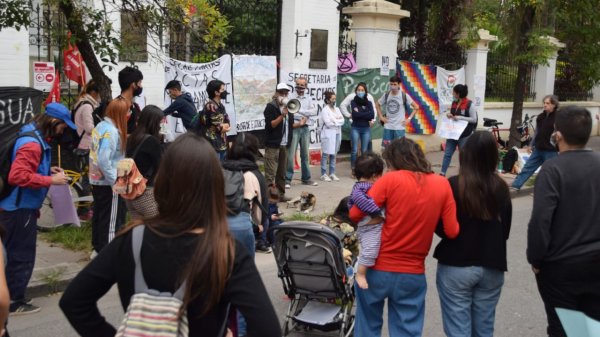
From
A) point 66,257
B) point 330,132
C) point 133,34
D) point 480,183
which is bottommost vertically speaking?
point 66,257

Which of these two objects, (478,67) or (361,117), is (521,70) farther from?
(361,117)

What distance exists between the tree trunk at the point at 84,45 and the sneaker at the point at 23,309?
10.1 feet

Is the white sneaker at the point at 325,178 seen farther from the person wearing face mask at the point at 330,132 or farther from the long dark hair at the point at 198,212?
the long dark hair at the point at 198,212

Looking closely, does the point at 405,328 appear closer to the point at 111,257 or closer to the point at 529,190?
the point at 111,257

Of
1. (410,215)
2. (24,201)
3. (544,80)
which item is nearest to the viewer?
(410,215)

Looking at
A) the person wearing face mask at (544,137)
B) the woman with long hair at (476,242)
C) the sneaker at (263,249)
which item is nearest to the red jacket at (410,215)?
the woman with long hair at (476,242)

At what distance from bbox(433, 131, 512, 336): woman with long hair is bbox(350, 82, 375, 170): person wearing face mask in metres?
8.29

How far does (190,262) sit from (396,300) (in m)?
2.31

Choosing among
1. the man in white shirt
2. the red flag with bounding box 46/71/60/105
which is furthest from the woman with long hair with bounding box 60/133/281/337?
the man in white shirt

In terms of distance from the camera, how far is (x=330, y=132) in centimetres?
1238

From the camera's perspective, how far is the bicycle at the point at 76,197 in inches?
341

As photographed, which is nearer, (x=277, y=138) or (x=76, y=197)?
(x=76, y=197)

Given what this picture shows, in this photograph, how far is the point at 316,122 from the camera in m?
13.9

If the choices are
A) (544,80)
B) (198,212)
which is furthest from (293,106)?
(544,80)
